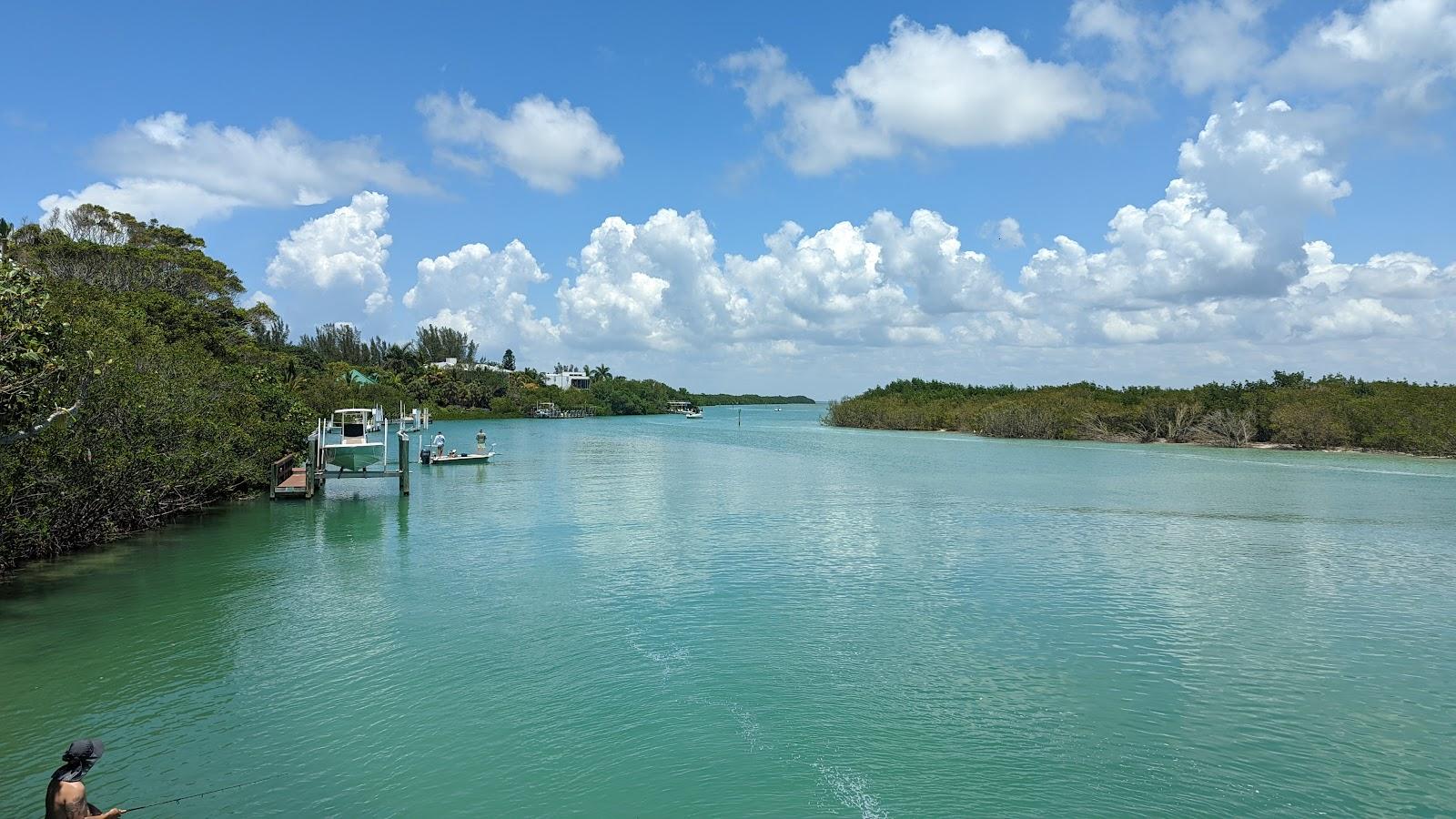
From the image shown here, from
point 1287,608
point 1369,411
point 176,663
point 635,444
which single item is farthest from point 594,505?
point 1369,411

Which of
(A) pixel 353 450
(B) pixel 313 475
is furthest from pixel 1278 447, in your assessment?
(B) pixel 313 475

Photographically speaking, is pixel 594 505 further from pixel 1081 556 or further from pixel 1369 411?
pixel 1369 411

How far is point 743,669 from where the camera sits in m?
13.1

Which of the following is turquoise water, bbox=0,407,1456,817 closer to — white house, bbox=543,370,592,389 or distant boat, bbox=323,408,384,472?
distant boat, bbox=323,408,384,472

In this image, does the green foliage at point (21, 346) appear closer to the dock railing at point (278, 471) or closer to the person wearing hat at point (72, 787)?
the person wearing hat at point (72, 787)

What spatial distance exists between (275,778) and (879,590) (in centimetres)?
1180

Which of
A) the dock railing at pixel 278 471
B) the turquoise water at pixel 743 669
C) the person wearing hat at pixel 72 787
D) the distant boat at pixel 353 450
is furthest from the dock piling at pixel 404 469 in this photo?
the person wearing hat at pixel 72 787

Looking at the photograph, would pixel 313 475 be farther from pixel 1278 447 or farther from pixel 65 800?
pixel 1278 447

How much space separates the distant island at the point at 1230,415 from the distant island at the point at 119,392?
66.5 meters

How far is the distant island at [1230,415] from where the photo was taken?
60.1 metres

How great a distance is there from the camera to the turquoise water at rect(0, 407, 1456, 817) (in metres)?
9.50

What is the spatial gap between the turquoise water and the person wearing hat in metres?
2.32

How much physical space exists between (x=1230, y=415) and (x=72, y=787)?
79546 mm

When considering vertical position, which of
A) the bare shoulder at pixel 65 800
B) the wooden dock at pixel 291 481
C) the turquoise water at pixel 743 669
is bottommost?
the turquoise water at pixel 743 669
